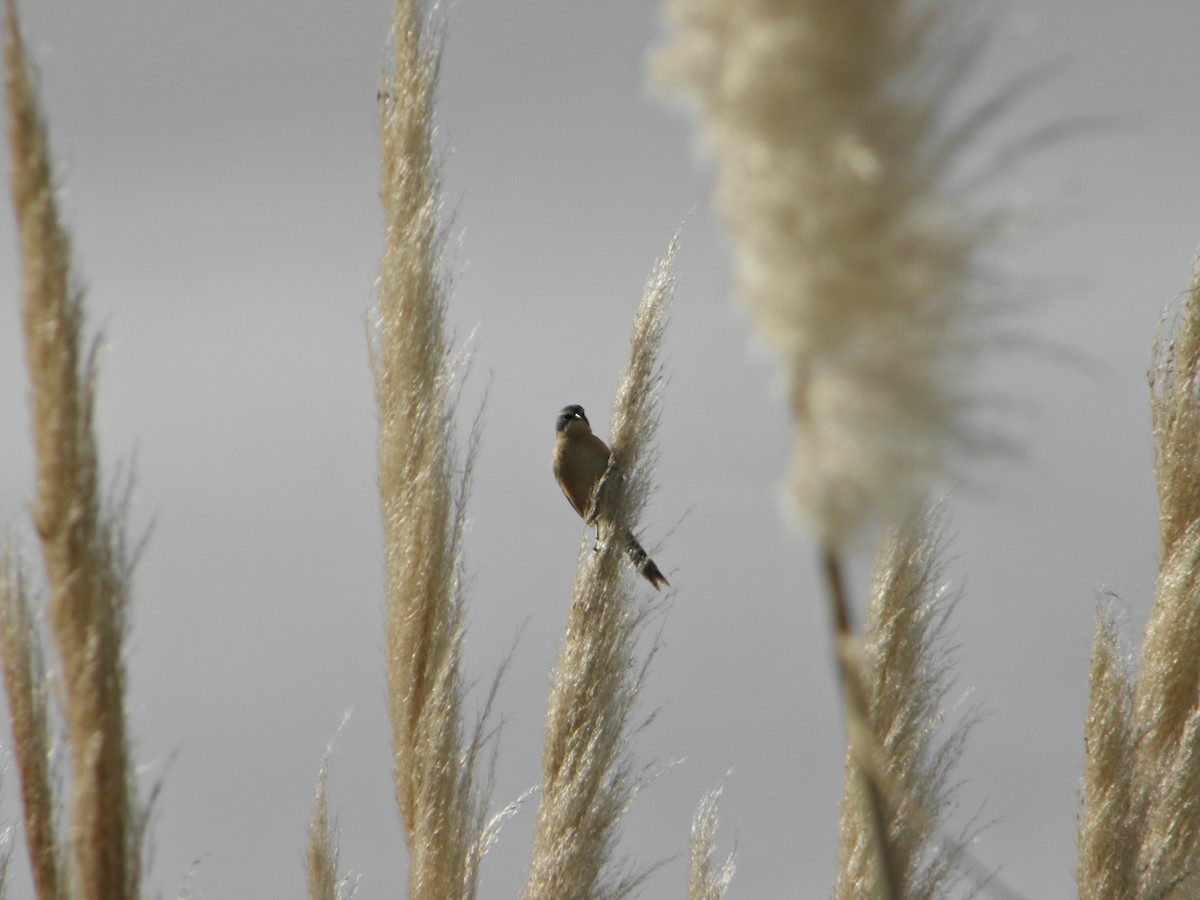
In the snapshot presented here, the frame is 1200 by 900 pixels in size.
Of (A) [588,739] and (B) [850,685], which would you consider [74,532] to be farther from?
(A) [588,739]

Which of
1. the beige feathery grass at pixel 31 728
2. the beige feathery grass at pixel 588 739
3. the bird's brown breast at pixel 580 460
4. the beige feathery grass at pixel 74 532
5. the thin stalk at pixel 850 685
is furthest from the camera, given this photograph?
the bird's brown breast at pixel 580 460

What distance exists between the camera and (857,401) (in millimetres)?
464

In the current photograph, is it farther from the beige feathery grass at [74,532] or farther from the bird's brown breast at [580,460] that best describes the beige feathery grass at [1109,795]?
the beige feathery grass at [74,532]

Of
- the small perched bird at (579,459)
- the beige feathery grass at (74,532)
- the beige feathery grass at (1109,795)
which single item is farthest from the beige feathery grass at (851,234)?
the small perched bird at (579,459)

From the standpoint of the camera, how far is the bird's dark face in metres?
2.94

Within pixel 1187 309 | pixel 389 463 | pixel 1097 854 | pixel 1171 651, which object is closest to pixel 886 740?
pixel 1097 854

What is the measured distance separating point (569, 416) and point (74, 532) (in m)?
2.24

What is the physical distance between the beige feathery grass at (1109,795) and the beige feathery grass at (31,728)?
1.41 m

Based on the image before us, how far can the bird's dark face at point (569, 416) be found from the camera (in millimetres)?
2936

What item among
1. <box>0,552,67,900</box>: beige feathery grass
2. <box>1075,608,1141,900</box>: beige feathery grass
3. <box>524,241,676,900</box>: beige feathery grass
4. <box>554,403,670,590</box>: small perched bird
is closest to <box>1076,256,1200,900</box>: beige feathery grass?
<box>1075,608,1141,900</box>: beige feathery grass

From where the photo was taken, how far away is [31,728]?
36.6 inches

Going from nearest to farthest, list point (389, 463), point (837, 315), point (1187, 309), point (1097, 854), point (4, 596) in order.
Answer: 1. point (837, 315)
2. point (4, 596)
3. point (389, 463)
4. point (1097, 854)
5. point (1187, 309)

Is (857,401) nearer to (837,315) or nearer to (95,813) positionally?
(837,315)

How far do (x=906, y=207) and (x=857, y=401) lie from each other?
8 centimetres
